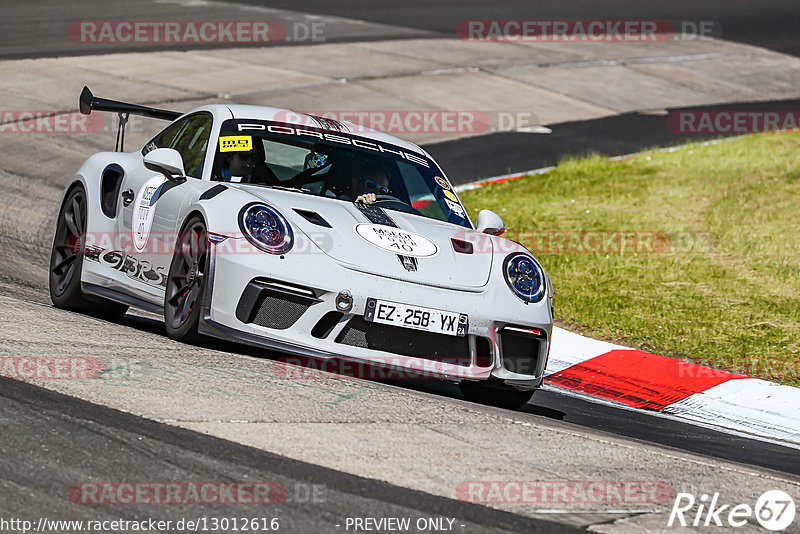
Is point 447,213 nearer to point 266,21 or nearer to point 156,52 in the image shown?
point 156,52

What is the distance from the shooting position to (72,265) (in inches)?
293

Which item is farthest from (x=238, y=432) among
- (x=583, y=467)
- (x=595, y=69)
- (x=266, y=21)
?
(x=266, y=21)

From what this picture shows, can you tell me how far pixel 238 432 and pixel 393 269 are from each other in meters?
1.63

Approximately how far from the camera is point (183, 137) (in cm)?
733

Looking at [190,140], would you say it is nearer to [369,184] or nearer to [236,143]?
[236,143]

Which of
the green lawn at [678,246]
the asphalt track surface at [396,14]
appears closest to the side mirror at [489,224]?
the green lawn at [678,246]

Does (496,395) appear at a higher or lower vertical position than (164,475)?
lower

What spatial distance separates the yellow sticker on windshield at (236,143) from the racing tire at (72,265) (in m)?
1.21

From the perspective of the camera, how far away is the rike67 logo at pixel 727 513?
423 cm

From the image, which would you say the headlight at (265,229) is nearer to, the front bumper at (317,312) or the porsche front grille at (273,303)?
the front bumper at (317,312)

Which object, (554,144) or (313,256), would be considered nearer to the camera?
(313,256)

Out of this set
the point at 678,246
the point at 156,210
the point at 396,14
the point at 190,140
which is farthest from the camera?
the point at 396,14

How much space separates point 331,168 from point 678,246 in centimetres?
510

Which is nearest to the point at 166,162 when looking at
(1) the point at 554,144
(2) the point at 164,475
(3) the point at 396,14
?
(2) the point at 164,475
